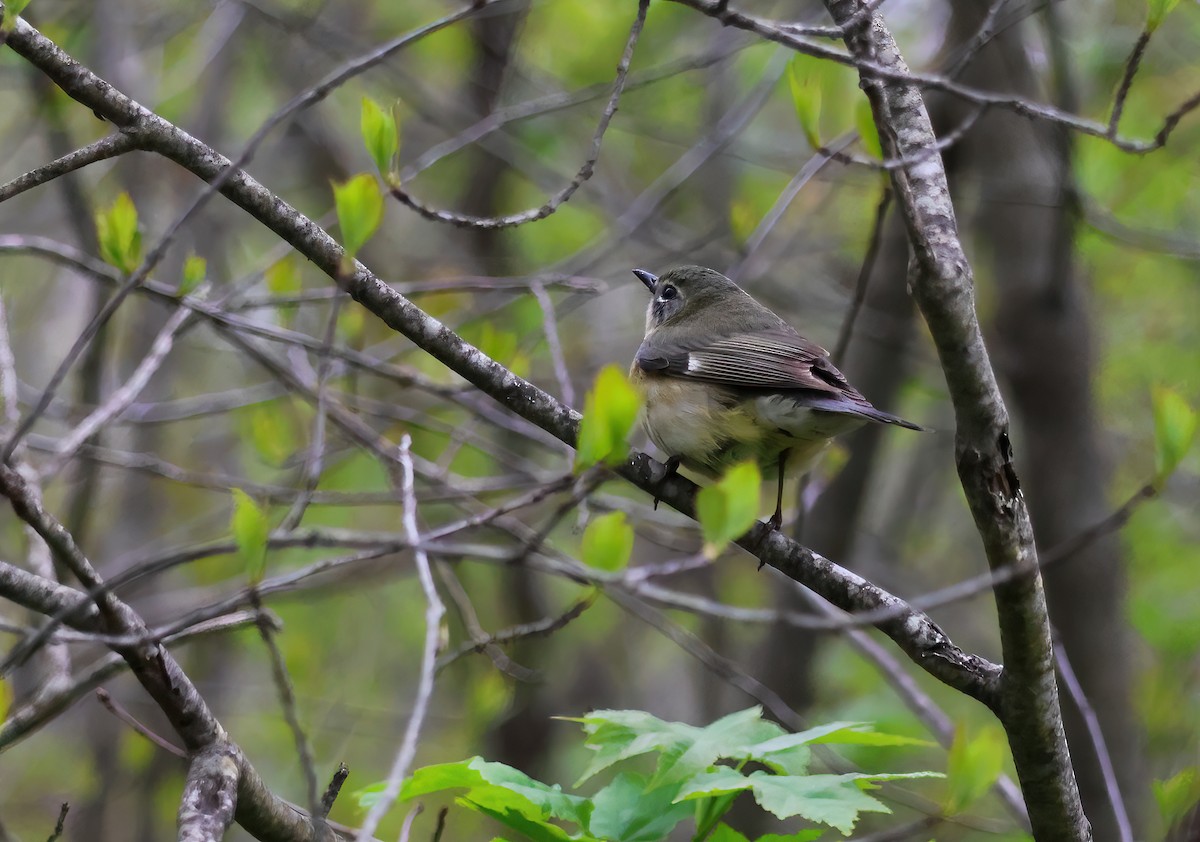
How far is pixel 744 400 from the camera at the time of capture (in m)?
3.94

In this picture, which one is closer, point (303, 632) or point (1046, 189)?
point (1046, 189)

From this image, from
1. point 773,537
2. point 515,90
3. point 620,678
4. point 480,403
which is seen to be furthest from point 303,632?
point 773,537

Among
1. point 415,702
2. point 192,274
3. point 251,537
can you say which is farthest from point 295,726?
point 192,274

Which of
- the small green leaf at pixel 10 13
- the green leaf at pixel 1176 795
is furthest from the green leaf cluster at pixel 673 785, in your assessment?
the small green leaf at pixel 10 13

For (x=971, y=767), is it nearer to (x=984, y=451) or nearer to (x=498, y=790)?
(x=984, y=451)

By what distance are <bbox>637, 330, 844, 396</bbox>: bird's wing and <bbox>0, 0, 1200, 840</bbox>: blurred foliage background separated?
419 millimetres

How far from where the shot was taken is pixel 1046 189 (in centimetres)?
564

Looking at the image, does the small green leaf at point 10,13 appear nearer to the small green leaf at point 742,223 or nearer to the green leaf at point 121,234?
the green leaf at point 121,234

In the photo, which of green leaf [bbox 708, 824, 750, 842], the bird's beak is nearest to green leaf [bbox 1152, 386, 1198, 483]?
green leaf [bbox 708, 824, 750, 842]

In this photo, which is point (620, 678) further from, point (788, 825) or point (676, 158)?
point (676, 158)

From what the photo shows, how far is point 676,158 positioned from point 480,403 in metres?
3.70

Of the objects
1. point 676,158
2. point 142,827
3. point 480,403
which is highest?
point 676,158

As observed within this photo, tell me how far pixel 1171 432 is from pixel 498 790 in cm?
176

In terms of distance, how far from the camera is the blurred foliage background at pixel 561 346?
5.22 metres
